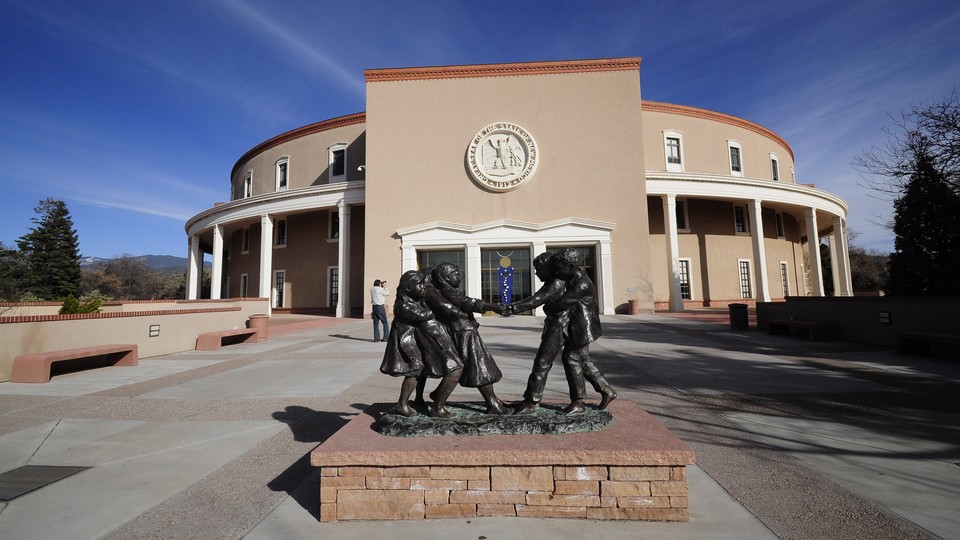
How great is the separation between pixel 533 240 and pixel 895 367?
15.0m

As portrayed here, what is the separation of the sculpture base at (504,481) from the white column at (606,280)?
18.9 metres

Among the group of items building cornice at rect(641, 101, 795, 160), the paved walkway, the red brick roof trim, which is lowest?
the paved walkway

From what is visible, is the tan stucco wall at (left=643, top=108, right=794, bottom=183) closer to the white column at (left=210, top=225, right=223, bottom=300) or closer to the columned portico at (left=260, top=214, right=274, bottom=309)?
the columned portico at (left=260, top=214, right=274, bottom=309)

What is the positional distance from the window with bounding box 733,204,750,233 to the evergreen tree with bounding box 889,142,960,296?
17.7 m

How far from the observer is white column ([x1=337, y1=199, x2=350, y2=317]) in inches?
947

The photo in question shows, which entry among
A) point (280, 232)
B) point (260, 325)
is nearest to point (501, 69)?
point (260, 325)

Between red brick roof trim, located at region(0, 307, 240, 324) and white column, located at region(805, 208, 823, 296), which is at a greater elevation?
white column, located at region(805, 208, 823, 296)

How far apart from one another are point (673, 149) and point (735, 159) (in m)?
5.47

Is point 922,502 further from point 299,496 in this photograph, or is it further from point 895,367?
point 895,367

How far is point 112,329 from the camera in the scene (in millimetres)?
9508

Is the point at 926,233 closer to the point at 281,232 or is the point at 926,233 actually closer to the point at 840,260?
the point at 840,260

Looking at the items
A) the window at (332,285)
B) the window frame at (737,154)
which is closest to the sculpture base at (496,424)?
the window at (332,285)

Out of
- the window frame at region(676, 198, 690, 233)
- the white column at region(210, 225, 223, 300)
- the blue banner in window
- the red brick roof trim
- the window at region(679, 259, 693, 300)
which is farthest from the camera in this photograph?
the white column at region(210, 225, 223, 300)

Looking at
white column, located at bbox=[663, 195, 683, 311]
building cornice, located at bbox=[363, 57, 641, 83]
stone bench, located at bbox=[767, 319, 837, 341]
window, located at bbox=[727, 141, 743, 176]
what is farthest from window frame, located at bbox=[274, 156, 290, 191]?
window, located at bbox=[727, 141, 743, 176]
